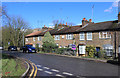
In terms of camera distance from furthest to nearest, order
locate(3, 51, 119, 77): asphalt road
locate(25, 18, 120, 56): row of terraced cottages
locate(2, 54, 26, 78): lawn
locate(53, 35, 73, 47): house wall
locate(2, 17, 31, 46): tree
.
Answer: locate(2, 17, 31, 46): tree < locate(53, 35, 73, 47): house wall < locate(25, 18, 120, 56): row of terraced cottages < locate(3, 51, 119, 77): asphalt road < locate(2, 54, 26, 78): lawn

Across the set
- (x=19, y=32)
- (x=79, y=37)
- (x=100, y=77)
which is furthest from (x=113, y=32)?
(x=19, y=32)

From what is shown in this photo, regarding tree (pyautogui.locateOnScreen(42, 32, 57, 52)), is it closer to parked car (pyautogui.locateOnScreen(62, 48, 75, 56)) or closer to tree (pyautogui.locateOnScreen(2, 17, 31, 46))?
parked car (pyautogui.locateOnScreen(62, 48, 75, 56))

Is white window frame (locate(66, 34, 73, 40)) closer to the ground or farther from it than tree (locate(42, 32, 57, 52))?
farther from it

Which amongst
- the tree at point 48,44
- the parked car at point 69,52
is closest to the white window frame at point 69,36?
the tree at point 48,44

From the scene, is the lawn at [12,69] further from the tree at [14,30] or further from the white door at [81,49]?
the tree at [14,30]

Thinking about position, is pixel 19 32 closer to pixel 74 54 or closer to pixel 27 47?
pixel 27 47

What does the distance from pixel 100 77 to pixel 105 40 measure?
14293 mm

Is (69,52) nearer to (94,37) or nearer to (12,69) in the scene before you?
(94,37)

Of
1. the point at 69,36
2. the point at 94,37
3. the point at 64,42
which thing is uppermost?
the point at 69,36

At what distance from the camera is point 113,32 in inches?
792

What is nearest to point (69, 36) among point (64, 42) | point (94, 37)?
point (64, 42)

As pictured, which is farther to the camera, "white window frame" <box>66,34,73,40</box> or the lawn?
"white window frame" <box>66,34,73,40</box>

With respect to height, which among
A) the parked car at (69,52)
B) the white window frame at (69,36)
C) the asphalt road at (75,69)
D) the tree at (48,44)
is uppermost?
the white window frame at (69,36)

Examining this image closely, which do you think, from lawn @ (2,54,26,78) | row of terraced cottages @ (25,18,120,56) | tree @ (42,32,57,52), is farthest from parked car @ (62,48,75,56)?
lawn @ (2,54,26,78)
